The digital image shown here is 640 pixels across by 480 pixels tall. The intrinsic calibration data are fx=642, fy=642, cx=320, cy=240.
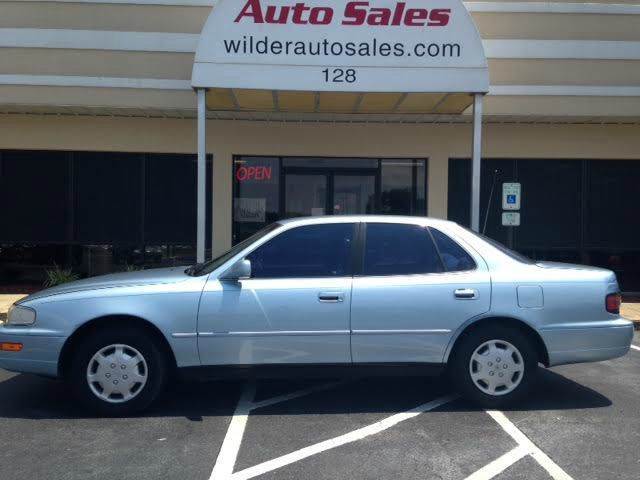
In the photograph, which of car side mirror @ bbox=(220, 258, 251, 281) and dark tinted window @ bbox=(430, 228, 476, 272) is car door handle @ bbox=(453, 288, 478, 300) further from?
car side mirror @ bbox=(220, 258, 251, 281)

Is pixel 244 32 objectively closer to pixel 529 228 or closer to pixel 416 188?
pixel 416 188

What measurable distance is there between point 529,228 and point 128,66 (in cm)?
739

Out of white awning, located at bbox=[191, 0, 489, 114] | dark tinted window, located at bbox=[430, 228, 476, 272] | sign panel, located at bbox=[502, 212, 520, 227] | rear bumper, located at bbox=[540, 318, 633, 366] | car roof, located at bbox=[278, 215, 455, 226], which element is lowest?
rear bumper, located at bbox=[540, 318, 633, 366]

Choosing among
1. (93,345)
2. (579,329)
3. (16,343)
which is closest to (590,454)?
(579,329)

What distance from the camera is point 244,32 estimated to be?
858cm

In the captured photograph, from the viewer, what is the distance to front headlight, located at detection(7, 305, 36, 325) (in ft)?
16.6

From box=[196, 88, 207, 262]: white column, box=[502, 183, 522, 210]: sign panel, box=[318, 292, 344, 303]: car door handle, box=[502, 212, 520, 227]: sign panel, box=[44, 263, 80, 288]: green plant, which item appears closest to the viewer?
box=[318, 292, 344, 303]: car door handle

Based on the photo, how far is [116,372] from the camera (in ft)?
16.5

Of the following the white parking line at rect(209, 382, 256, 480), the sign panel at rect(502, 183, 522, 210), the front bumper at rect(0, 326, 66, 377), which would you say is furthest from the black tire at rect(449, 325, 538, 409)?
the sign panel at rect(502, 183, 522, 210)

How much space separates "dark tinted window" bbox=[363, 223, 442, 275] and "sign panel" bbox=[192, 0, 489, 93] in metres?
3.70

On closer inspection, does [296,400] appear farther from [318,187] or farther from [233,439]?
[318,187]

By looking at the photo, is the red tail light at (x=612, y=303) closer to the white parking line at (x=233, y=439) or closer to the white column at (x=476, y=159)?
the white parking line at (x=233, y=439)

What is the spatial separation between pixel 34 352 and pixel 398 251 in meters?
3.02

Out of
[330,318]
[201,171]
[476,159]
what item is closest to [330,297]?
[330,318]
